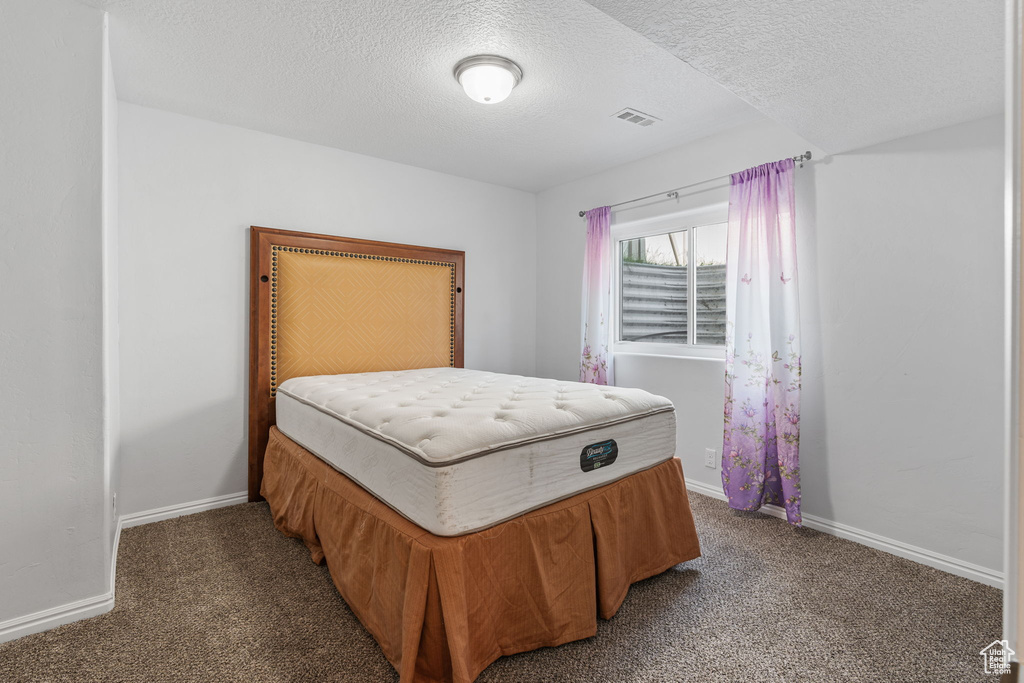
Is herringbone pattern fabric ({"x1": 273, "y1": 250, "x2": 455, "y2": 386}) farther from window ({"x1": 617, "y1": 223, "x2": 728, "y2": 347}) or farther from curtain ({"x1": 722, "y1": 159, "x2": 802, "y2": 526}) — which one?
curtain ({"x1": 722, "y1": 159, "x2": 802, "y2": 526})

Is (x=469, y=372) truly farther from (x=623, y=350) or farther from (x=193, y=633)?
(x=193, y=633)

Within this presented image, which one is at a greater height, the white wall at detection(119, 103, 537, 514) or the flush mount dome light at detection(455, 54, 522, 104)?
the flush mount dome light at detection(455, 54, 522, 104)

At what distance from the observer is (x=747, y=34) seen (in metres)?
1.46

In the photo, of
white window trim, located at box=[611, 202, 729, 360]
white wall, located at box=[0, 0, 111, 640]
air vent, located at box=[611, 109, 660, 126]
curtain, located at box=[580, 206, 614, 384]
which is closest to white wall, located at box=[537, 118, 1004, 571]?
white window trim, located at box=[611, 202, 729, 360]

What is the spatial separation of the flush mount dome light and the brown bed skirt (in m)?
1.80

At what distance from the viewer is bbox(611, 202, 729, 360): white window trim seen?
122 inches

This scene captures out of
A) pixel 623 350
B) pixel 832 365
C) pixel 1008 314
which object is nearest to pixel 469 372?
pixel 623 350

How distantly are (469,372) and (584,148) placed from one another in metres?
1.70

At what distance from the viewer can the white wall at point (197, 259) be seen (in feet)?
8.64

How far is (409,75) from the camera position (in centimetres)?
230

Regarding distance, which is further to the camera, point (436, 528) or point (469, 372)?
point (469, 372)

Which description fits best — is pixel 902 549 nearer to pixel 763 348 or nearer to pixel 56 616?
pixel 763 348

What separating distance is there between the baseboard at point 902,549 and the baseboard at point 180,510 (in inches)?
124

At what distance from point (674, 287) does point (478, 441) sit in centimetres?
238
